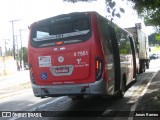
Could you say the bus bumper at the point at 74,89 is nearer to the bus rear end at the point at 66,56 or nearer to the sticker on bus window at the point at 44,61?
the bus rear end at the point at 66,56

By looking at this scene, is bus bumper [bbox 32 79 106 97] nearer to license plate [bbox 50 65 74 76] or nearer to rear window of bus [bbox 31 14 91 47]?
license plate [bbox 50 65 74 76]

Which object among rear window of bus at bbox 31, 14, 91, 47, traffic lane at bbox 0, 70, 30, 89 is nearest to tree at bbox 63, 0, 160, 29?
rear window of bus at bbox 31, 14, 91, 47

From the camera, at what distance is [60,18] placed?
9977 mm

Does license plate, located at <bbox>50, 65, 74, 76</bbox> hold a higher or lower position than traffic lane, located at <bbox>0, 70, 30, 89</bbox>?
higher

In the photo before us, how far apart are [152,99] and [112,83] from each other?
205cm

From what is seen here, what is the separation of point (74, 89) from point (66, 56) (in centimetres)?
96

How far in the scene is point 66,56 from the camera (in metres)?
9.59

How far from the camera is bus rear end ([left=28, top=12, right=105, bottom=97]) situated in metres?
9.33

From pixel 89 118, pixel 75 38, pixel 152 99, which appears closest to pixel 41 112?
pixel 89 118

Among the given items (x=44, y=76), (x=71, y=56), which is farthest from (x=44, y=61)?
(x=71, y=56)

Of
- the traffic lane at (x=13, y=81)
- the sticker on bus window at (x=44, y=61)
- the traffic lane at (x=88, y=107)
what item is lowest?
the traffic lane at (x=13, y=81)

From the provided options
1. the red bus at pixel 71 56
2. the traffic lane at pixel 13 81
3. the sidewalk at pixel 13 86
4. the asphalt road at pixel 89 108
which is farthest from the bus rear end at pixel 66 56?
the traffic lane at pixel 13 81

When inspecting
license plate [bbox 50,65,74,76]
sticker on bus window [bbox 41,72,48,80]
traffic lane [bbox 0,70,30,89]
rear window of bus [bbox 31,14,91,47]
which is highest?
rear window of bus [bbox 31,14,91,47]

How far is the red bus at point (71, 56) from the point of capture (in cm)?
933
